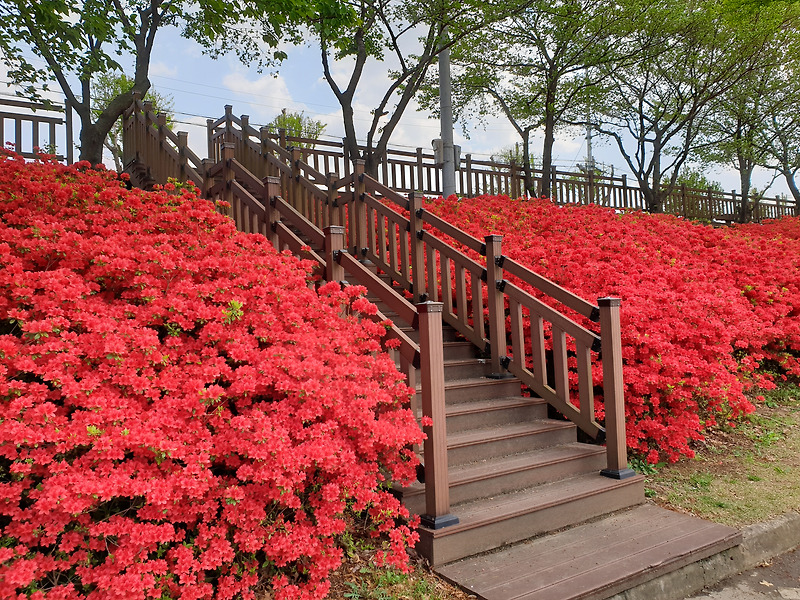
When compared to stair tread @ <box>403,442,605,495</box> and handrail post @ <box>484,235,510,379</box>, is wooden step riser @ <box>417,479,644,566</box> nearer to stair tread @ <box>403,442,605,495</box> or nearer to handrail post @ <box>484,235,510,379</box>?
stair tread @ <box>403,442,605,495</box>

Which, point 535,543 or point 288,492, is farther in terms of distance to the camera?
point 535,543

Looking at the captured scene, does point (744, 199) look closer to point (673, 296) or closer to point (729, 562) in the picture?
point (673, 296)

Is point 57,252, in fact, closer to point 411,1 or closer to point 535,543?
point 535,543

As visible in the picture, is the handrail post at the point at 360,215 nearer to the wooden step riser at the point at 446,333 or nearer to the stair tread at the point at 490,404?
the wooden step riser at the point at 446,333

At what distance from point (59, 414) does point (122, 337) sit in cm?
43

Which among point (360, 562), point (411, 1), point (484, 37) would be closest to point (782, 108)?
point (484, 37)

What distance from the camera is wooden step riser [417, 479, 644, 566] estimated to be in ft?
10.1

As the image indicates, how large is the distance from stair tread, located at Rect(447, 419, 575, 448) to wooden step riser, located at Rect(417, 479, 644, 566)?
623 mm

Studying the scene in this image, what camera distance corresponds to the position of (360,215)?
669 cm

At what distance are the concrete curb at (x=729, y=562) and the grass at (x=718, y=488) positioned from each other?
91mm

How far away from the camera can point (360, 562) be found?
3.00m

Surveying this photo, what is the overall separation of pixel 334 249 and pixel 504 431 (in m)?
1.80

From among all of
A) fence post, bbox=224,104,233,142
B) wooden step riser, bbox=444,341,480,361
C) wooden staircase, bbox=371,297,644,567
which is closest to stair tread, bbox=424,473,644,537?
wooden staircase, bbox=371,297,644,567

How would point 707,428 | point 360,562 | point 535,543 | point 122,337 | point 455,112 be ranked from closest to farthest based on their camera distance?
1. point 122,337
2. point 360,562
3. point 535,543
4. point 707,428
5. point 455,112
